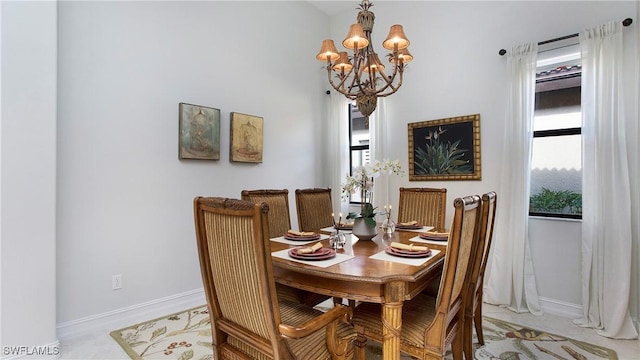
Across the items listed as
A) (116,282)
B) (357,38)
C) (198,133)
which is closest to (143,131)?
(198,133)

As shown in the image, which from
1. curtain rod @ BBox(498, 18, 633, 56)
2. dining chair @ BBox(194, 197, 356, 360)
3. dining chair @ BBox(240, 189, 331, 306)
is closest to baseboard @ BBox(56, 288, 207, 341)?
dining chair @ BBox(240, 189, 331, 306)

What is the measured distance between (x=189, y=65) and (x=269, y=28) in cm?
125

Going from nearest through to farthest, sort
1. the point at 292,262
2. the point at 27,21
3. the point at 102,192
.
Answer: the point at 292,262
the point at 27,21
the point at 102,192

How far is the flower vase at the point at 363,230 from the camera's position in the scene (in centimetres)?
216

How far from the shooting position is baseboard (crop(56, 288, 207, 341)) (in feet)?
8.01

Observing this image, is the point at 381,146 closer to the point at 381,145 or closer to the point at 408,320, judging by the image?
the point at 381,145

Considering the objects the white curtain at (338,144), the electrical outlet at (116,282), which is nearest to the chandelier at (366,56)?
the white curtain at (338,144)

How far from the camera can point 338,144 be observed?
14.6 feet

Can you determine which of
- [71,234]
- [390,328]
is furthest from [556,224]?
[71,234]

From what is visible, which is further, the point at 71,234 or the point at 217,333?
the point at 71,234

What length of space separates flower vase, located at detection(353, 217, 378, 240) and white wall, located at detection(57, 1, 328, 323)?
1.81 m

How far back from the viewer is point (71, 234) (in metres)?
2.46

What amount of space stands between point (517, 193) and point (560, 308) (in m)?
1.07

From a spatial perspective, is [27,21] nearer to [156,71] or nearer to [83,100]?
[83,100]
